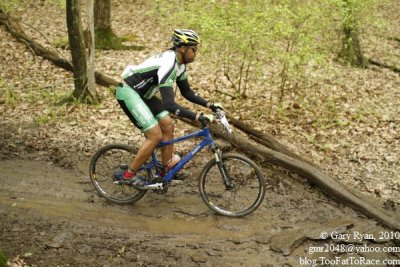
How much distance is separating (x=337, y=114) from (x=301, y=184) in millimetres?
3433

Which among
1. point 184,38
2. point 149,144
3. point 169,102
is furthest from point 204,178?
point 184,38

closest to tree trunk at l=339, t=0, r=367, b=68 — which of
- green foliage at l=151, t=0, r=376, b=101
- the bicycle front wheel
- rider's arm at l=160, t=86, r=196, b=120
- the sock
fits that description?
green foliage at l=151, t=0, r=376, b=101

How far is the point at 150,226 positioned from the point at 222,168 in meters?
1.44

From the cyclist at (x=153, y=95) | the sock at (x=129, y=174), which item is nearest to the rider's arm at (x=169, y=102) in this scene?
the cyclist at (x=153, y=95)

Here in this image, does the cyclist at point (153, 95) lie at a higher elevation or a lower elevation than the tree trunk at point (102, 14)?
lower

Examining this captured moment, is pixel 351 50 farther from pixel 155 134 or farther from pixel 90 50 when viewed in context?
pixel 155 134

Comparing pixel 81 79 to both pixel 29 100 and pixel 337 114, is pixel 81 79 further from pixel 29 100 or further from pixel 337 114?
pixel 337 114

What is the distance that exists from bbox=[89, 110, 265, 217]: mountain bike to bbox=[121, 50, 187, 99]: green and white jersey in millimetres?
884

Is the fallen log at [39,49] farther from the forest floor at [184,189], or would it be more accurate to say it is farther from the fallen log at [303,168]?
the fallen log at [303,168]

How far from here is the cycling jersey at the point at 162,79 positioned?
5.55 m

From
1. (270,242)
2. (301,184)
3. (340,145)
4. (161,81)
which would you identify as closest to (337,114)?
(340,145)

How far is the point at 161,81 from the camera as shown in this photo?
5.55 meters

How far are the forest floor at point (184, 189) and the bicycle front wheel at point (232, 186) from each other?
219mm

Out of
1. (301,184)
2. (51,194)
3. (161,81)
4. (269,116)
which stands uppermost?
(161,81)
